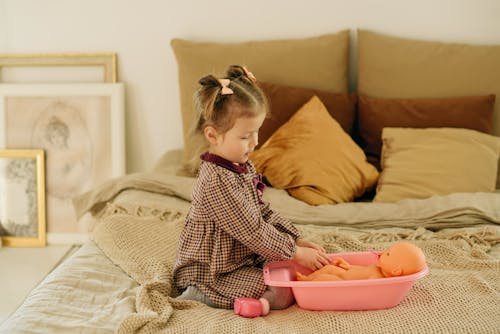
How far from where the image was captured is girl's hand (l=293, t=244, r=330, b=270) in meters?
1.62

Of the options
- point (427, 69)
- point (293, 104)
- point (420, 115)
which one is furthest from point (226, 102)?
point (427, 69)

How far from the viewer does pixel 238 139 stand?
5.23 ft

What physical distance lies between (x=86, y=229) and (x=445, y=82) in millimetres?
1746

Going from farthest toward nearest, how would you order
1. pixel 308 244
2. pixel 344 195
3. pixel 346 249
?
1. pixel 344 195
2. pixel 346 249
3. pixel 308 244

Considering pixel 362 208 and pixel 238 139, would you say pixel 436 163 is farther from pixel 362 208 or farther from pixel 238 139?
pixel 238 139

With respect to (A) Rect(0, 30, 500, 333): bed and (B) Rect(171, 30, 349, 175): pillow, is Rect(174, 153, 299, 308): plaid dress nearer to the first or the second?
(A) Rect(0, 30, 500, 333): bed

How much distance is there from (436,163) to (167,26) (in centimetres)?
137

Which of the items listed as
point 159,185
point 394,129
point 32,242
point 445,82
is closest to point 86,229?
point 32,242

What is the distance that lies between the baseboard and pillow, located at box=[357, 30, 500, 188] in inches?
57.3

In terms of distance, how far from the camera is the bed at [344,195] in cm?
147

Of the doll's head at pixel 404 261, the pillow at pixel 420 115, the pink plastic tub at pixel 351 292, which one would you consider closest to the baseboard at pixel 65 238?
the pillow at pixel 420 115

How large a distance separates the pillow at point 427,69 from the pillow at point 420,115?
0.09 meters

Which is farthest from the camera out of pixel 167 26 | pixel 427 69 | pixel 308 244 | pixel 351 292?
pixel 167 26

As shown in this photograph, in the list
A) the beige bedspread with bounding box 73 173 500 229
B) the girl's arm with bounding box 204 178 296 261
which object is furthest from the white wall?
the girl's arm with bounding box 204 178 296 261
